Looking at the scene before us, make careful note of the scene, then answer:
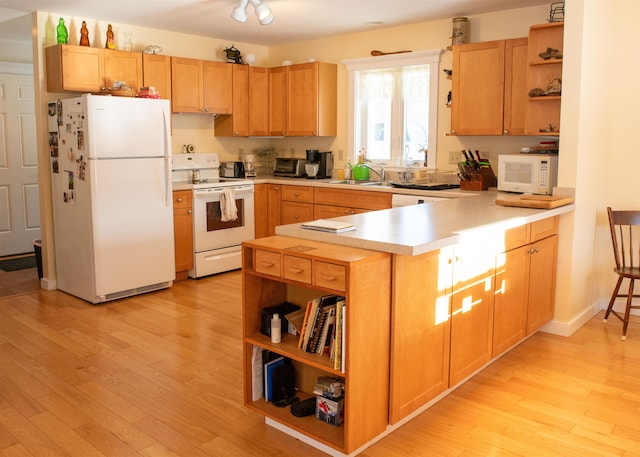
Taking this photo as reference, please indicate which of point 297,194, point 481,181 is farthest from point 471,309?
point 297,194

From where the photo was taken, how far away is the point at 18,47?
651cm

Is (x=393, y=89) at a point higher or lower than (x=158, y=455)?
higher

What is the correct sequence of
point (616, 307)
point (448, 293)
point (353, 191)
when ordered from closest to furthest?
point (448, 293) < point (616, 307) < point (353, 191)

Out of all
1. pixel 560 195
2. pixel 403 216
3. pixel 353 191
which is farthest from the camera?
pixel 353 191

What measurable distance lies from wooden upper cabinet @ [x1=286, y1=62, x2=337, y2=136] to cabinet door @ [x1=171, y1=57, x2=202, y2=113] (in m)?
1.03

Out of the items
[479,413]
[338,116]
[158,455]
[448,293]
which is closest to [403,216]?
[448,293]

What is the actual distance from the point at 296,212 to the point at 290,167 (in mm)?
638

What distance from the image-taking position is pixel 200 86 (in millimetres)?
5871

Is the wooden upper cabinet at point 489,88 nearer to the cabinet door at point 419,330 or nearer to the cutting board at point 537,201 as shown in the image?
the cutting board at point 537,201

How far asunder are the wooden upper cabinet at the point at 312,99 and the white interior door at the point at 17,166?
3.04 m

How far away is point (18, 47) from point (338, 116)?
12.0 feet

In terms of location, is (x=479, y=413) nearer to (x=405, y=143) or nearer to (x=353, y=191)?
(x=353, y=191)

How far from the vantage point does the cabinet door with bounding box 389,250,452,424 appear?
2.49 meters

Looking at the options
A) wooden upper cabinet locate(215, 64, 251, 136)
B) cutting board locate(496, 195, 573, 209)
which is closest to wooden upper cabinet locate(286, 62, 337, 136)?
wooden upper cabinet locate(215, 64, 251, 136)
